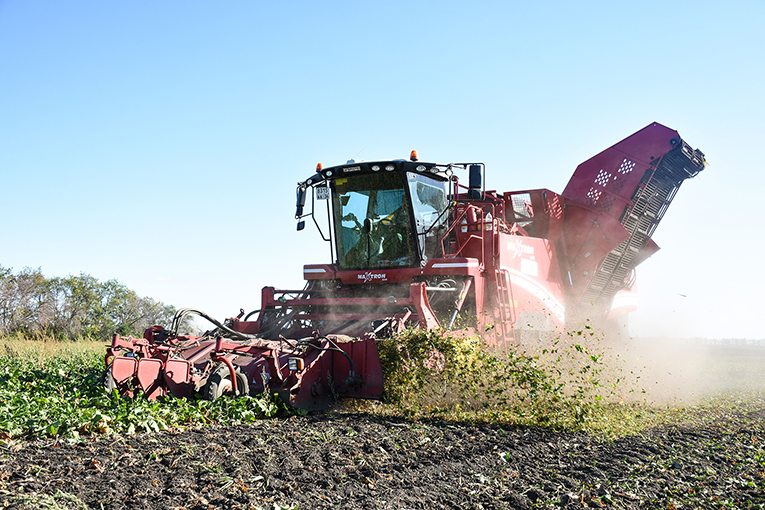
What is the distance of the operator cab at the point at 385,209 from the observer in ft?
26.8

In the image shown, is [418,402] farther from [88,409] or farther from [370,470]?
[88,409]

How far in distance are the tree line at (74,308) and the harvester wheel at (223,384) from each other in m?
10.5

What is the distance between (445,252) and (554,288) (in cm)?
241

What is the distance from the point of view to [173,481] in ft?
11.5

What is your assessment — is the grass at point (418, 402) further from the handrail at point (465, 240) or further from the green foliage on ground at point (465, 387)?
the handrail at point (465, 240)

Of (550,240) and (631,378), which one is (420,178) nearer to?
(550,240)

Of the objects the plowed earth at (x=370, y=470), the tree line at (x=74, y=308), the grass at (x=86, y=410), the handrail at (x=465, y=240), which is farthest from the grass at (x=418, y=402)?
the tree line at (x=74, y=308)

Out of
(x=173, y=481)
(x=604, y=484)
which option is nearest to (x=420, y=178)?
(x=604, y=484)

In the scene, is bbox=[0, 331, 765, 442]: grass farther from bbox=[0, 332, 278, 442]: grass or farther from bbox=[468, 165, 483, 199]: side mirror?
bbox=[468, 165, 483, 199]: side mirror

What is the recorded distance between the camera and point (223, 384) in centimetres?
557

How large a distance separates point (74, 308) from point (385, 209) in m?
13.0

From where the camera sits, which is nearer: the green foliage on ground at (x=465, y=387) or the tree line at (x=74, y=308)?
the green foliage on ground at (x=465, y=387)

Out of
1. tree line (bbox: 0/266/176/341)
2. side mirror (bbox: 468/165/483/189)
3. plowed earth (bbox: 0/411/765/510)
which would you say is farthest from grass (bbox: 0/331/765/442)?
tree line (bbox: 0/266/176/341)

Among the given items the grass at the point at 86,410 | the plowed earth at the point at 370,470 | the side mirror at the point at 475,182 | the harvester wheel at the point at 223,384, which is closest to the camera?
the plowed earth at the point at 370,470
